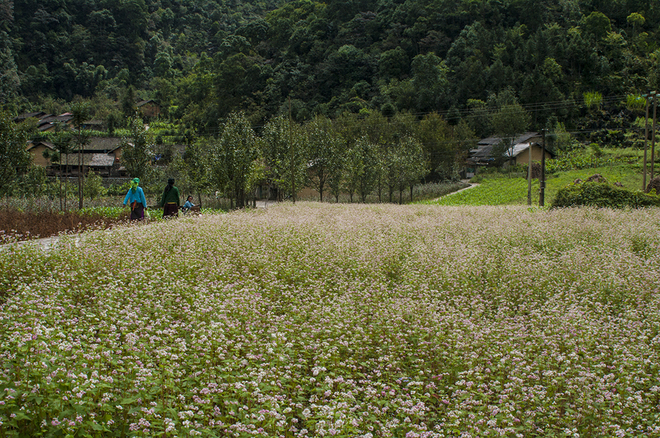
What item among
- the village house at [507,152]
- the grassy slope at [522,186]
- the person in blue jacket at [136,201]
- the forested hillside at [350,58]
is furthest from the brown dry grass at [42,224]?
the forested hillside at [350,58]

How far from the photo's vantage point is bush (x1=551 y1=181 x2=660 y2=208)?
22828 millimetres

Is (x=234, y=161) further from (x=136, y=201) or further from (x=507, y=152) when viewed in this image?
(x=507, y=152)

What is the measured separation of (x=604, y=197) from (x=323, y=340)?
21975mm

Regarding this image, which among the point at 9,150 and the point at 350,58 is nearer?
the point at 9,150

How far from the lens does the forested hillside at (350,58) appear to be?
9000cm

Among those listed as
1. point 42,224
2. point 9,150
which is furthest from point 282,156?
point 42,224

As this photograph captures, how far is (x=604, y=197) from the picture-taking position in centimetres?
2316

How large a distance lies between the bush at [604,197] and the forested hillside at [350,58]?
61.7 meters

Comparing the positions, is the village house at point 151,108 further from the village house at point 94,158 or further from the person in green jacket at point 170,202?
the person in green jacket at point 170,202

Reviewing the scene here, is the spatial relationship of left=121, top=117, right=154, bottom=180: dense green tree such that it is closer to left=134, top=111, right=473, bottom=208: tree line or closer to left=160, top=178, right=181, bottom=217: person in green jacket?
left=134, top=111, right=473, bottom=208: tree line

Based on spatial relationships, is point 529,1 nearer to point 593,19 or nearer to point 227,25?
point 593,19

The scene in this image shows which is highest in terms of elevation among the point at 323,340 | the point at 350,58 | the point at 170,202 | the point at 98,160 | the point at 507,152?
the point at 350,58

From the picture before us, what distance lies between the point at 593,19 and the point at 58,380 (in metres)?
117

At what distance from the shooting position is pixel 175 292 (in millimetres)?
7941
